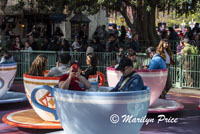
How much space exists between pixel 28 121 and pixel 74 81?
6.44ft

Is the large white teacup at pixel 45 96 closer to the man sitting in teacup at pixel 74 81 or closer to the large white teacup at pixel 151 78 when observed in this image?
the man sitting in teacup at pixel 74 81

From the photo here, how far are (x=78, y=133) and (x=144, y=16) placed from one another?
13.7 metres

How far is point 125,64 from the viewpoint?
6.27 metres

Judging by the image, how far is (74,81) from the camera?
6254mm

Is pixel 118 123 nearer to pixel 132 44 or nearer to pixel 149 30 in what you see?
pixel 132 44

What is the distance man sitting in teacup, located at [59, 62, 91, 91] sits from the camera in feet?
19.8

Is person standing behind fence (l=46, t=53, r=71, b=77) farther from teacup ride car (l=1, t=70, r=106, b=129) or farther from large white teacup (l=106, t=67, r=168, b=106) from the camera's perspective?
large white teacup (l=106, t=67, r=168, b=106)

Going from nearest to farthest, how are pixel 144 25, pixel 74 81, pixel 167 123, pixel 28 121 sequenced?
pixel 74 81
pixel 28 121
pixel 167 123
pixel 144 25

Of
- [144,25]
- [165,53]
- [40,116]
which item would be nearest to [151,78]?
[165,53]

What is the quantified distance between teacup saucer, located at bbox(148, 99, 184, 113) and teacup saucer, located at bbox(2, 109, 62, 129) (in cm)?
240

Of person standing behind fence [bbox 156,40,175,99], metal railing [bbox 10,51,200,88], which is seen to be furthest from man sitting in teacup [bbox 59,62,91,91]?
metal railing [bbox 10,51,200,88]

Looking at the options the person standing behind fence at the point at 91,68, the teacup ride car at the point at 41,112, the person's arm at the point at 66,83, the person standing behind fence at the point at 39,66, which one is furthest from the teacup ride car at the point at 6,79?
the person's arm at the point at 66,83

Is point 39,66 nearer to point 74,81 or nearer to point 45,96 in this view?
point 45,96

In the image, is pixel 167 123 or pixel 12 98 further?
pixel 12 98
